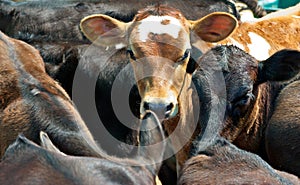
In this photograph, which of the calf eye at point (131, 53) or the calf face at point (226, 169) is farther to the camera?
the calf eye at point (131, 53)

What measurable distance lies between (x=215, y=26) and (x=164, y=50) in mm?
571

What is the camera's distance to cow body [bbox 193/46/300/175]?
163 inches

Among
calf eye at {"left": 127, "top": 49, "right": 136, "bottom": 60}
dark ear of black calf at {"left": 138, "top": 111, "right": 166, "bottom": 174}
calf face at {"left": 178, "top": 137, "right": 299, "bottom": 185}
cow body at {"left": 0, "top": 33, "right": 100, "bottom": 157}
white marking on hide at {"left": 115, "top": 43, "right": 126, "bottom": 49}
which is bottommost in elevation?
white marking on hide at {"left": 115, "top": 43, "right": 126, "bottom": 49}

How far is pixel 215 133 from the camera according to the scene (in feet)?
12.6

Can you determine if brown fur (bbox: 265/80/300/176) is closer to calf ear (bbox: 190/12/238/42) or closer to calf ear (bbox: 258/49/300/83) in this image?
calf ear (bbox: 258/49/300/83)

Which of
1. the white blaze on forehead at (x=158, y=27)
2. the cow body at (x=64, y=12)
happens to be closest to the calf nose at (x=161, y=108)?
the white blaze on forehead at (x=158, y=27)

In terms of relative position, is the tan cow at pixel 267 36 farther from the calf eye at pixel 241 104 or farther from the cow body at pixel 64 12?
the calf eye at pixel 241 104

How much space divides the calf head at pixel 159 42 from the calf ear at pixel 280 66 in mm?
508

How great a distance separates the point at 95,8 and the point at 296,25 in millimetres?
1983

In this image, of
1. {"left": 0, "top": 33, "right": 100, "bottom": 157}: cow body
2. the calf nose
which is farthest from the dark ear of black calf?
the calf nose

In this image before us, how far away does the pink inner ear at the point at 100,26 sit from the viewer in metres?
4.81

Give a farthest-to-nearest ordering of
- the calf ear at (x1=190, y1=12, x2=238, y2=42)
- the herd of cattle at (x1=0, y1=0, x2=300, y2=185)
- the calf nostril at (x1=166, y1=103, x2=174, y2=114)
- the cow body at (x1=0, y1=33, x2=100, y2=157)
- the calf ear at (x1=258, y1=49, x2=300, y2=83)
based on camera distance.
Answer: the calf ear at (x1=190, y1=12, x2=238, y2=42) → the calf ear at (x1=258, y1=49, x2=300, y2=83) → the calf nostril at (x1=166, y1=103, x2=174, y2=114) → the cow body at (x1=0, y1=33, x2=100, y2=157) → the herd of cattle at (x1=0, y1=0, x2=300, y2=185)

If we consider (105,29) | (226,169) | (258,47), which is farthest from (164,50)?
(226,169)

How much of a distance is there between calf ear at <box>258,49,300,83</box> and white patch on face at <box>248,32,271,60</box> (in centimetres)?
93
